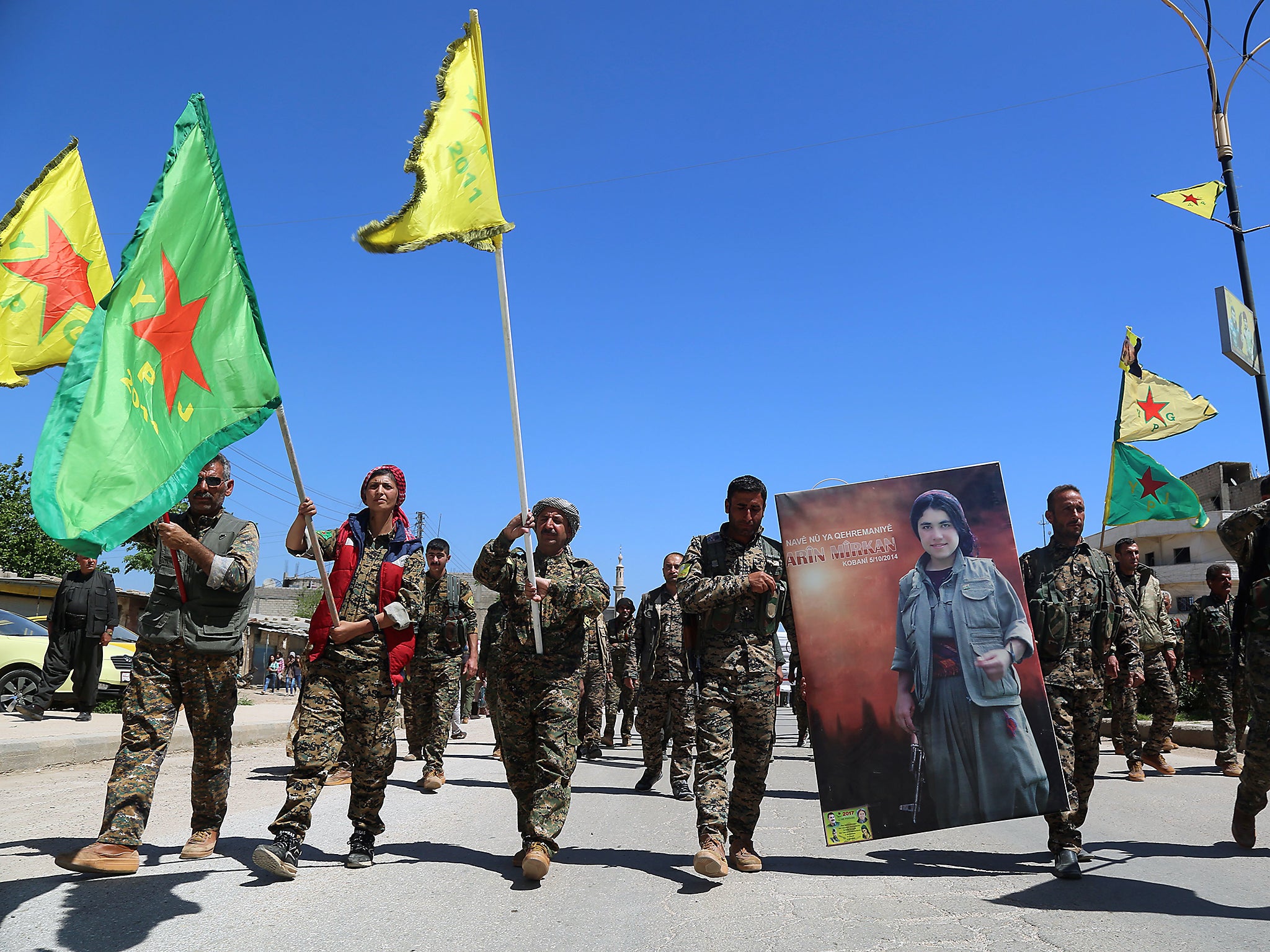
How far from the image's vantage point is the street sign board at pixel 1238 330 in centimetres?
656

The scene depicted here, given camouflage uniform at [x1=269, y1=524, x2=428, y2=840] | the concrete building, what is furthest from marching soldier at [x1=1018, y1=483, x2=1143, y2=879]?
the concrete building

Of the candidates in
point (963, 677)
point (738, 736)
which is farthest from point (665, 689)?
point (963, 677)

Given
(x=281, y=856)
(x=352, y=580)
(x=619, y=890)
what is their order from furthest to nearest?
(x=352, y=580)
(x=619, y=890)
(x=281, y=856)

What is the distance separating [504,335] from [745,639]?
7.61 feet

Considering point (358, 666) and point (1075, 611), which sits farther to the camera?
point (1075, 611)

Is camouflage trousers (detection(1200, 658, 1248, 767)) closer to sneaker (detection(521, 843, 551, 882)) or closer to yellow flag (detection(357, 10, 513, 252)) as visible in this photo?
sneaker (detection(521, 843, 551, 882))

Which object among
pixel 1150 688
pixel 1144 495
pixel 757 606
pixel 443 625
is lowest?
pixel 1150 688

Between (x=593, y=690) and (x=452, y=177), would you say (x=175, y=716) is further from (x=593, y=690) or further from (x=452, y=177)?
(x=593, y=690)

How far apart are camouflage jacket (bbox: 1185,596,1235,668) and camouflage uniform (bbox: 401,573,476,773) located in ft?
26.8

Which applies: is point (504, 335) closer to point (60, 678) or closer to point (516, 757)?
point (516, 757)

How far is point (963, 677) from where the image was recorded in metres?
5.16

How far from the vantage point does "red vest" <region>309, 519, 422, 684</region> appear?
489cm

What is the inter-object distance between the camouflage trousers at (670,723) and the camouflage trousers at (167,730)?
439 centimetres

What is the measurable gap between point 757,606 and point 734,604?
0.14m
